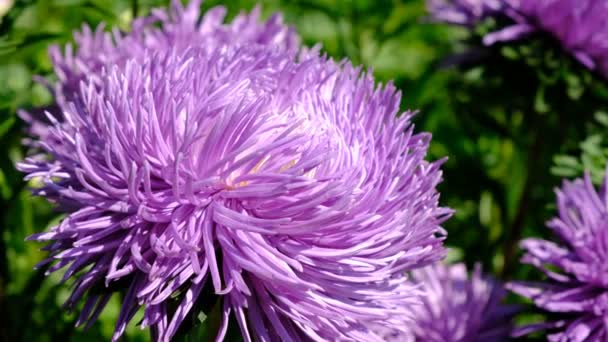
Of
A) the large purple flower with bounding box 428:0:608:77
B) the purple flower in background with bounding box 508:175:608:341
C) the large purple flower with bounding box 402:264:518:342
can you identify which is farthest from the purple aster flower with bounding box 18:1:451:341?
the large purple flower with bounding box 428:0:608:77

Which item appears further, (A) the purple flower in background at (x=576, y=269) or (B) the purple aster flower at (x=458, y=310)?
(B) the purple aster flower at (x=458, y=310)

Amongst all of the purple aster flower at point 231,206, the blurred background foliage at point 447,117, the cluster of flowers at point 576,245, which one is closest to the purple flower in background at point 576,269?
the cluster of flowers at point 576,245

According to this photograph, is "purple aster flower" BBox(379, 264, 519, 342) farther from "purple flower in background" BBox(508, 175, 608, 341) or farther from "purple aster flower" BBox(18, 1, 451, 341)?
"purple aster flower" BBox(18, 1, 451, 341)

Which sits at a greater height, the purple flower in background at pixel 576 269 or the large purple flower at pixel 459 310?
the purple flower in background at pixel 576 269

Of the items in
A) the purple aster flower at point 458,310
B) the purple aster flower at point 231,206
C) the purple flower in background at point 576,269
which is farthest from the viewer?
the purple aster flower at point 458,310

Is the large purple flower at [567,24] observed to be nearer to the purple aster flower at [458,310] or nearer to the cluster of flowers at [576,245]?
the cluster of flowers at [576,245]

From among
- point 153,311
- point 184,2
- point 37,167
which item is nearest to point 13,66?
point 184,2

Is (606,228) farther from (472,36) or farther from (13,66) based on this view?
(13,66)
